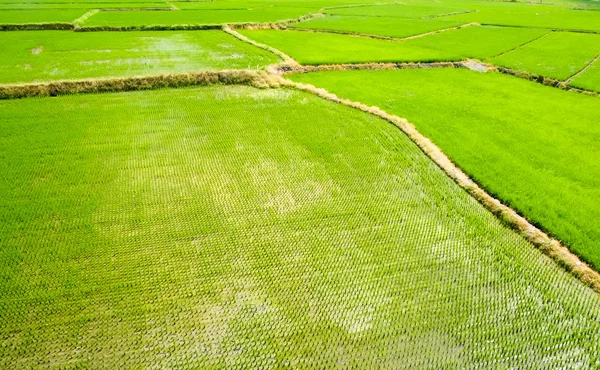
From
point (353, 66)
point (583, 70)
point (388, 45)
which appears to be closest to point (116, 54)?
point (353, 66)

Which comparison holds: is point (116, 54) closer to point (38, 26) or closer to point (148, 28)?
point (148, 28)

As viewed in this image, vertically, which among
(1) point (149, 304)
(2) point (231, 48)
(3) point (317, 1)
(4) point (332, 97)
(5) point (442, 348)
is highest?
(3) point (317, 1)

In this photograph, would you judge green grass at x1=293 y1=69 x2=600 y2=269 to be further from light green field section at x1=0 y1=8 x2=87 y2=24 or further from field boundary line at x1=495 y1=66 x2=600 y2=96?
light green field section at x1=0 y1=8 x2=87 y2=24

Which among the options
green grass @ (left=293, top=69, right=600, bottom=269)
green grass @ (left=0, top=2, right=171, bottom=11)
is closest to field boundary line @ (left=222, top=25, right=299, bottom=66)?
green grass @ (left=293, top=69, right=600, bottom=269)

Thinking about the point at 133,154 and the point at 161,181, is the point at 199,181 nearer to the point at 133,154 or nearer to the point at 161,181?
the point at 161,181

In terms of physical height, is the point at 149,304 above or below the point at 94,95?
below

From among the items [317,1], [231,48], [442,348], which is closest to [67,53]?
[231,48]
